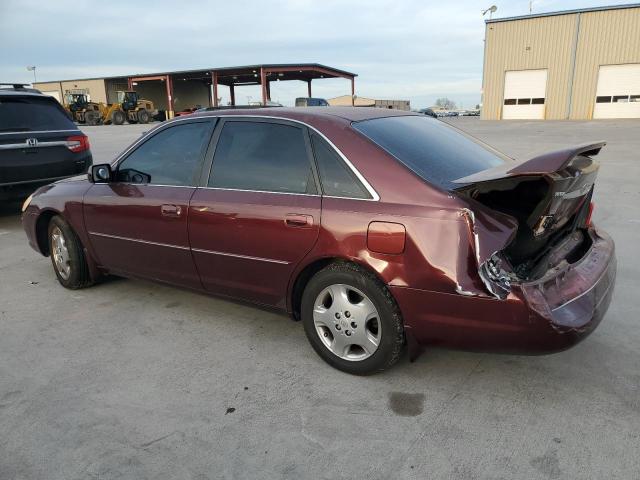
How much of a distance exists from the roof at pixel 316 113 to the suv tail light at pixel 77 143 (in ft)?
14.3

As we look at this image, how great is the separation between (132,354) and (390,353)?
1.68 metres

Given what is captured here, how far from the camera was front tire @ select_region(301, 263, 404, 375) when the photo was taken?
2.75 metres

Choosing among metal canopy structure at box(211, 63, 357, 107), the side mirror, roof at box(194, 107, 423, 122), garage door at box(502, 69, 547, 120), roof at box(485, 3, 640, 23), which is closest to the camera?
roof at box(194, 107, 423, 122)

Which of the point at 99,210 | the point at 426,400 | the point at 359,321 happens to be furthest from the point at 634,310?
the point at 99,210

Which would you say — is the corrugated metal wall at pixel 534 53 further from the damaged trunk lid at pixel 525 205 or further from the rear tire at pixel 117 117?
the damaged trunk lid at pixel 525 205

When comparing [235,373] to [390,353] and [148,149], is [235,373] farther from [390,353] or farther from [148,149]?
[148,149]

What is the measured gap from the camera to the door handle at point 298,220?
2.90 metres

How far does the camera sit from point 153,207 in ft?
12.0

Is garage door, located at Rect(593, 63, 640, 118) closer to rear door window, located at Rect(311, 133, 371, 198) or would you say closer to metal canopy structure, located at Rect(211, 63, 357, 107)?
metal canopy structure, located at Rect(211, 63, 357, 107)

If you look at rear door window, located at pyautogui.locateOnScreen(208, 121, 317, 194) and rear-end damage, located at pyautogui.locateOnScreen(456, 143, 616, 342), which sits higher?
rear door window, located at pyautogui.locateOnScreen(208, 121, 317, 194)

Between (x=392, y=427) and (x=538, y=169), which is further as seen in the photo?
(x=392, y=427)

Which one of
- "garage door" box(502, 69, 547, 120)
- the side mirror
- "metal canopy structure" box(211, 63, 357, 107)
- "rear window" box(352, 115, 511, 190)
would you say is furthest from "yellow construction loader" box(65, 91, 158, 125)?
"rear window" box(352, 115, 511, 190)

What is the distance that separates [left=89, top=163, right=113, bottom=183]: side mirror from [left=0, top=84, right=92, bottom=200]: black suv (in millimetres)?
3317

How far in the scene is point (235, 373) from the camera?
3070 millimetres
